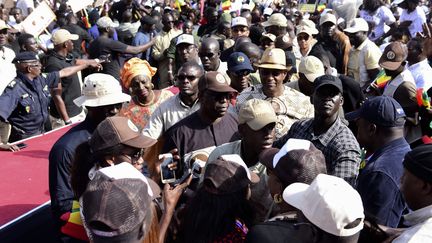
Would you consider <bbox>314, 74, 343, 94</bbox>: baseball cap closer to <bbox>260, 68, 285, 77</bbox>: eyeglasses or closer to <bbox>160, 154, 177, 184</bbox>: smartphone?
<bbox>260, 68, 285, 77</bbox>: eyeglasses

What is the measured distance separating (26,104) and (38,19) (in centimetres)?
378

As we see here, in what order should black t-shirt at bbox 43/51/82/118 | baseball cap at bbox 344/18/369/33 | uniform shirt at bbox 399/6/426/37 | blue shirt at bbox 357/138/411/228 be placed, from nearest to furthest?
blue shirt at bbox 357/138/411/228 < baseball cap at bbox 344/18/369/33 < black t-shirt at bbox 43/51/82/118 < uniform shirt at bbox 399/6/426/37

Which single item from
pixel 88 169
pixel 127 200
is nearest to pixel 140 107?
pixel 88 169

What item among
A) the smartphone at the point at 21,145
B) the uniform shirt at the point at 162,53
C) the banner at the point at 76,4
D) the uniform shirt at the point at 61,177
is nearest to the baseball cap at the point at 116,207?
the uniform shirt at the point at 61,177

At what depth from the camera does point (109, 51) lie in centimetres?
790

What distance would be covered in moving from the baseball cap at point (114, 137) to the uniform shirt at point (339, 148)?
3.71ft

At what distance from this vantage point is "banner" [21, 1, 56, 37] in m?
8.77

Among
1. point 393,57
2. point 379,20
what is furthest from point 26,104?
point 379,20

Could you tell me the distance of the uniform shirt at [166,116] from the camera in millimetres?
4039

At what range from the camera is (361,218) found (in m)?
2.04

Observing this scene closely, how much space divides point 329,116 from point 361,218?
148cm

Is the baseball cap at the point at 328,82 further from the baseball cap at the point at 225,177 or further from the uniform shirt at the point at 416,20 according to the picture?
the uniform shirt at the point at 416,20

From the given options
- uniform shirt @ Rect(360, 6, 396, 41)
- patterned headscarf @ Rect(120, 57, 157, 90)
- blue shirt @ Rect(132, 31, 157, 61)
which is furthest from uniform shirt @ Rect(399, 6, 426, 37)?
patterned headscarf @ Rect(120, 57, 157, 90)

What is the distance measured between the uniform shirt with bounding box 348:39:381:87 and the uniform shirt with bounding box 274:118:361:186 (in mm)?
2979
